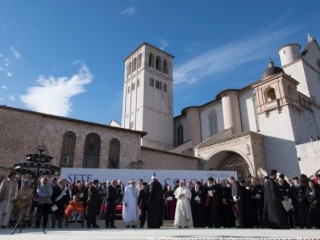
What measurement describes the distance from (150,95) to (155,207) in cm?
3362

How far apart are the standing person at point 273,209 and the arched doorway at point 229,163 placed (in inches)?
660

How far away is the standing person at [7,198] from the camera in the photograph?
348 inches

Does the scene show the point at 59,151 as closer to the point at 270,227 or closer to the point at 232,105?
the point at 270,227

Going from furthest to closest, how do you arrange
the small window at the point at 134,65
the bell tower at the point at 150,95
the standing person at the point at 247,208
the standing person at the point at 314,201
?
the small window at the point at 134,65
the bell tower at the point at 150,95
the standing person at the point at 247,208
the standing person at the point at 314,201

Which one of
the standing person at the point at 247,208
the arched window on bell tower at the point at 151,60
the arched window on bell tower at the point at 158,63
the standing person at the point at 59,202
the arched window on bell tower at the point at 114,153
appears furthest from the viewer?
the arched window on bell tower at the point at 158,63

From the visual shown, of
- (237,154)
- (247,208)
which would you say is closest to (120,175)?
(247,208)

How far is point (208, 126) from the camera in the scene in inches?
1403

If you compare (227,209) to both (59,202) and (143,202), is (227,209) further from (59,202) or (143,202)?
(59,202)

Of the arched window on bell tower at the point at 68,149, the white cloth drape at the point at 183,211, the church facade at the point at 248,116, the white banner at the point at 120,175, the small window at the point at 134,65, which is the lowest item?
the white cloth drape at the point at 183,211

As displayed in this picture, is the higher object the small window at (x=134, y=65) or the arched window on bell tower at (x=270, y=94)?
the small window at (x=134, y=65)

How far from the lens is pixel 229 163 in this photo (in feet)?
87.9

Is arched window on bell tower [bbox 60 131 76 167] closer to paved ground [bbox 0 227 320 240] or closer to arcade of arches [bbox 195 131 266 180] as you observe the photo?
arcade of arches [bbox 195 131 266 180]

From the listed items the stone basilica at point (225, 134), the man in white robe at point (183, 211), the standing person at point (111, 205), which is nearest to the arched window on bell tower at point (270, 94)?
the stone basilica at point (225, 134)

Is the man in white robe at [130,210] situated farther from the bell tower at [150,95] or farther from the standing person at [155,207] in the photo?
the bell tower at [150,95]
